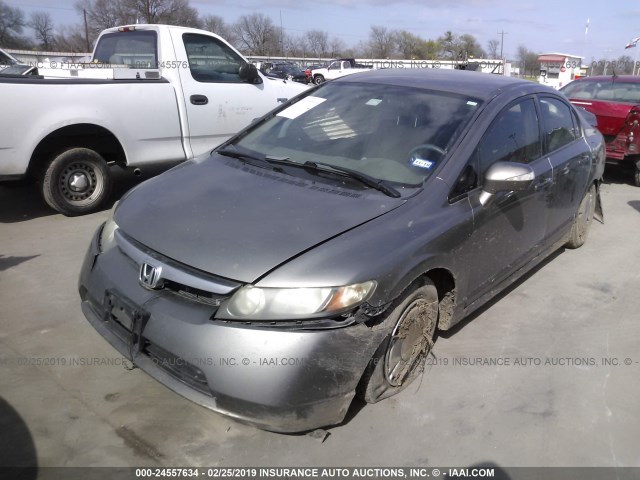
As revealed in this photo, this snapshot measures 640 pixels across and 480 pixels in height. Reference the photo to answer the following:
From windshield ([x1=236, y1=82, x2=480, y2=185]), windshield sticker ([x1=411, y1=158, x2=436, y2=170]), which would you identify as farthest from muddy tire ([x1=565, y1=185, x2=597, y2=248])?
windshield sticker ([x1=411, y1=158, x2=436, y2=170])

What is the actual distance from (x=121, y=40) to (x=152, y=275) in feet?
17.8

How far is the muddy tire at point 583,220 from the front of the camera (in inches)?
197

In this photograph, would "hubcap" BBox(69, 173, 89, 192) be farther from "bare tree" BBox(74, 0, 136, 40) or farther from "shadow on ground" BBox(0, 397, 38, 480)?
"bare tree" BBox(74, 0, 136, 40)

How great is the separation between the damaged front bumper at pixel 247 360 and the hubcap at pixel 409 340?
0.27 m

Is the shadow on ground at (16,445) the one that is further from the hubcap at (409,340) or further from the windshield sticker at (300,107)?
the windshield sticker at (300,107)

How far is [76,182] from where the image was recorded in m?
5.53

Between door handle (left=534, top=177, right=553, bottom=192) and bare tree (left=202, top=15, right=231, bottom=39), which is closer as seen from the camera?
door handle (left=534, top=177, right=553, bottom=192)

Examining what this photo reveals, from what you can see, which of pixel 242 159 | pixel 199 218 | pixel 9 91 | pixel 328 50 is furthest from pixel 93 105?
pixel 328 50

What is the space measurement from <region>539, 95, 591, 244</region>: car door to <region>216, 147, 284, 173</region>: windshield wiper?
2149mm

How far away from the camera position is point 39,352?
317 centimetres

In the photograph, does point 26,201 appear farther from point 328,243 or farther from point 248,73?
point 328,243

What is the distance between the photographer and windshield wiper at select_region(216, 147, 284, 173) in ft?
10.9

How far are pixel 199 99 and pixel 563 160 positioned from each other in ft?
13.2

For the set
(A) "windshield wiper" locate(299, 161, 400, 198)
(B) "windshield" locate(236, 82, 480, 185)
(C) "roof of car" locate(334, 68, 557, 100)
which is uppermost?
(C) "roof of car" locate(334, 68, 557, 100)
